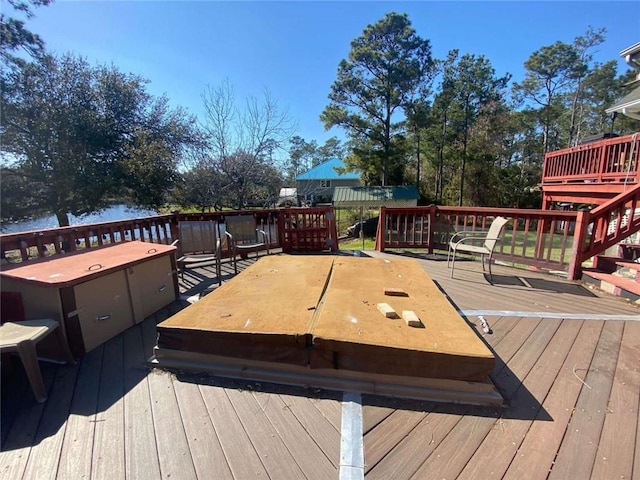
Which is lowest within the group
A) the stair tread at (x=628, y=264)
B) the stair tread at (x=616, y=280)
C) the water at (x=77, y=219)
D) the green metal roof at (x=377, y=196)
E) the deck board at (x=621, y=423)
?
the deck board at (x=621, y=423)

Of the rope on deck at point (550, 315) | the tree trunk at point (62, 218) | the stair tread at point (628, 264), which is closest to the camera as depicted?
the rope on deck at point (550, 315)

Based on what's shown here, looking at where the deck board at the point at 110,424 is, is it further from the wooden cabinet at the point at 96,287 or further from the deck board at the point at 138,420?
the wooden cabinet at the point at 96,287

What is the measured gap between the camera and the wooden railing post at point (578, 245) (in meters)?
3.52

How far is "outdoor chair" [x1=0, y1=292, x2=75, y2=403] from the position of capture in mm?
1567

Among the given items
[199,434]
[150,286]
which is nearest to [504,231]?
[199,434]

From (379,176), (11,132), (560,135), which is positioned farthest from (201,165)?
(560,135)

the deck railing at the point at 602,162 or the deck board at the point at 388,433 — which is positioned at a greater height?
the deck railing at the point at 602,162

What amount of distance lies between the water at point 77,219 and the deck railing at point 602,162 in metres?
11.7

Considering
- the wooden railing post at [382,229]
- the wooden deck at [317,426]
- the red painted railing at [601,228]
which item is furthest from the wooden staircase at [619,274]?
the wooden railing post at [382,229]

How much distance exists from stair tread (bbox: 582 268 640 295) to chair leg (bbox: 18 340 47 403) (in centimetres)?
486

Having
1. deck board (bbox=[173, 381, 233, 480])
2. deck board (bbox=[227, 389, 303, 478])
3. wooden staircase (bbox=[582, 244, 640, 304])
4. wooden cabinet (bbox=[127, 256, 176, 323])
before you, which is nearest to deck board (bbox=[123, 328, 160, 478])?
deck board (bbox=[173, 381, 233, 480])

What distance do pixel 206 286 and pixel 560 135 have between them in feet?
91.7

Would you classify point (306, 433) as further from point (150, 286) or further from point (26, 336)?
point (150, 286)

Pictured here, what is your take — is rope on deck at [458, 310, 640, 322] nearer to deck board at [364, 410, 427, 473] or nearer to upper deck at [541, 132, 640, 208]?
deck board at [364, 410, 427, 473]
